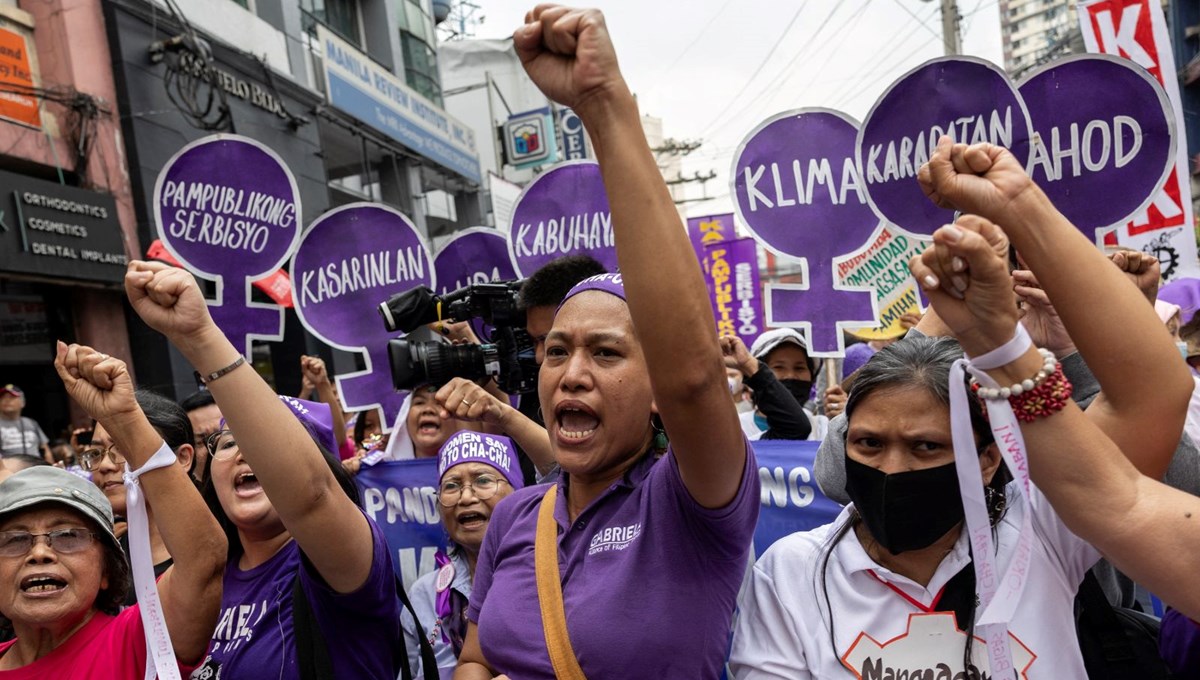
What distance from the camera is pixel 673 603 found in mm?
1510

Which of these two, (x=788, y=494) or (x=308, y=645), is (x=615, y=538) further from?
(x=788, y=494)

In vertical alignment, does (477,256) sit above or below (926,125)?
below

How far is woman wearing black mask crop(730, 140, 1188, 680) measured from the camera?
1.30 metres

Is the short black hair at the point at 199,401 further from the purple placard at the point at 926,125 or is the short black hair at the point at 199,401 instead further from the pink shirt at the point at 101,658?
the purple placard at the point at 926,125

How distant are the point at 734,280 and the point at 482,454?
23.4 ft

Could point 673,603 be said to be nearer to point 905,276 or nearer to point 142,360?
point 905,276

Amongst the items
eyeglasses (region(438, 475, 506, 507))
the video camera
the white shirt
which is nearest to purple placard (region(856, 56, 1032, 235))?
the video camera

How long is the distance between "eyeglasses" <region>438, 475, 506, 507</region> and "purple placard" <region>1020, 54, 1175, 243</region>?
2.29m

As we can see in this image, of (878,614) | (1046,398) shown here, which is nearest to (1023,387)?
(1046,398)

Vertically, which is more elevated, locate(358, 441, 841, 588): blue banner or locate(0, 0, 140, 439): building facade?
locate(0, 0, 140, 439): building facade

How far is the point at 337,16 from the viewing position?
16.4 m

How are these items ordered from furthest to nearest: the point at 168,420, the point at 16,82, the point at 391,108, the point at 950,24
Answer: the point at 391,108, the point at 950,24, the point at 16,82, the point at 168,420

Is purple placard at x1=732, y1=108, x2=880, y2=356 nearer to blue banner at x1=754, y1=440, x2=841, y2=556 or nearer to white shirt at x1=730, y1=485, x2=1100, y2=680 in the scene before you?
blue banner at x1=754, y1=440, x2=841, y2=556

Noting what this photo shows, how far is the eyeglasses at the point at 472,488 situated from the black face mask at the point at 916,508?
1.65 meters
